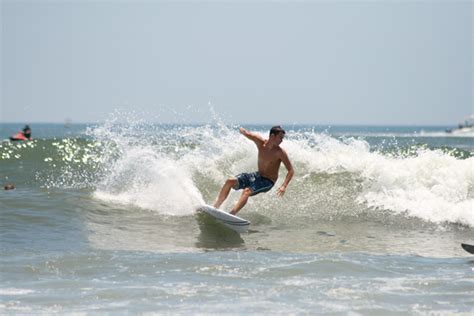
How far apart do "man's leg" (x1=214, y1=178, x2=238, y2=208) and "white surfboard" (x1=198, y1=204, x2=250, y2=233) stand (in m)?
0.17

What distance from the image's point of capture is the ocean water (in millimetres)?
6445

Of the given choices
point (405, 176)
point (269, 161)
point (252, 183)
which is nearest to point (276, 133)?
point (269, 161)

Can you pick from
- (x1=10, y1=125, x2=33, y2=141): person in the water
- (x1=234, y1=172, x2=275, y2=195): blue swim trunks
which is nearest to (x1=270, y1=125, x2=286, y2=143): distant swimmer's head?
(x1=234, y1=172, x2=275, y2=195): blue swim trunks

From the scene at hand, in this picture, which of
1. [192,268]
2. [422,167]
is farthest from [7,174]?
[192,268]

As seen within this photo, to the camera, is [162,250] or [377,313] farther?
[162,250]

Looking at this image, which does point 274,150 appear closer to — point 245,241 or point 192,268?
point 245,241

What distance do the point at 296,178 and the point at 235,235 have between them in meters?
4.90

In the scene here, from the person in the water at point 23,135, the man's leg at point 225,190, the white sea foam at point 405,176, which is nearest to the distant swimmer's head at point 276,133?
the man's leg at point 225,190

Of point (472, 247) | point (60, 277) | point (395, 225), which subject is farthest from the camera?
point (395, 225)

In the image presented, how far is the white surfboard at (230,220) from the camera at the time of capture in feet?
33.3

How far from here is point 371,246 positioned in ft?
31.7

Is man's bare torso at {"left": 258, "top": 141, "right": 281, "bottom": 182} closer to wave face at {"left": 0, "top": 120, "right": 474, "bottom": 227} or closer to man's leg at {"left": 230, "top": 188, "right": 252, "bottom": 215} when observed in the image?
man's leg at {"left": 230, "top": 188, "right": 252, "bottom": 215}

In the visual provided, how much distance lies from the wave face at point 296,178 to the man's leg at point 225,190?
67cm

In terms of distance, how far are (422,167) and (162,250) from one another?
706cm
